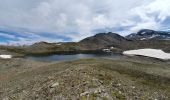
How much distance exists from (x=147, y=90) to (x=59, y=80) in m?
11.5

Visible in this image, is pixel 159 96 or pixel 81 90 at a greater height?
pixel 81 90

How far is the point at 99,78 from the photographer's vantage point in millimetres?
24016

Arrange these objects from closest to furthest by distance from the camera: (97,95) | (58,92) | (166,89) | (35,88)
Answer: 1. (97,95)
2. (58,92)
3. (35,88)
4. (166,89)

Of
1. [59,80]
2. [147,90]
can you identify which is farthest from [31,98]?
[147,90]

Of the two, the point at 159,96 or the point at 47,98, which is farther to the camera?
the point at 159,96

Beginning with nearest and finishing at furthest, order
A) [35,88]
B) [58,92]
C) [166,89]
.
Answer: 1. [58,92]
2. [35,88]
3. [166,89]

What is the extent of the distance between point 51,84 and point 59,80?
46.0 inches

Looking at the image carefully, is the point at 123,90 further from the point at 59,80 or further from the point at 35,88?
the point at 35,88

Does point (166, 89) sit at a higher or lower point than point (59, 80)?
lower

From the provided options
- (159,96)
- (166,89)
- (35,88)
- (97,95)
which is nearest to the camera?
(97,95)

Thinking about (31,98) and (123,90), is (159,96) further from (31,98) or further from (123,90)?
(31,98)

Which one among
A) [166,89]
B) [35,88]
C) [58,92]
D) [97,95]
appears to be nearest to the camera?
[97,95]

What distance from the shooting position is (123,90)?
22141mm

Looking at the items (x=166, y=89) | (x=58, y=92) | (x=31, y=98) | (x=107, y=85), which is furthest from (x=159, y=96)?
(x=31, y=98)
